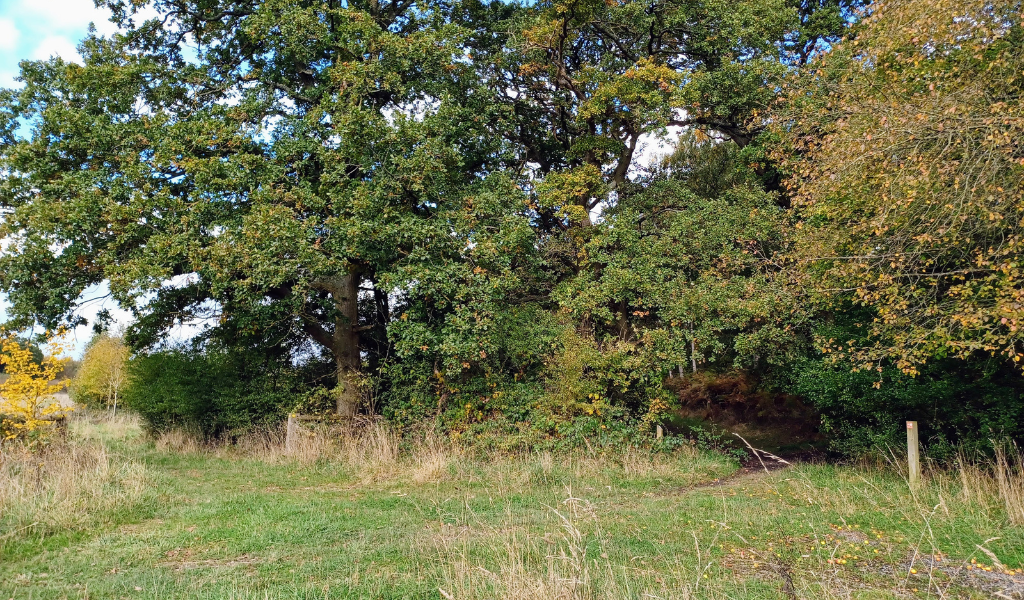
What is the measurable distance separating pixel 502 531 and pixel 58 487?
523 cm

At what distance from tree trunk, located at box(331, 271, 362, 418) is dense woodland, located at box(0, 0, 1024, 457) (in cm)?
8

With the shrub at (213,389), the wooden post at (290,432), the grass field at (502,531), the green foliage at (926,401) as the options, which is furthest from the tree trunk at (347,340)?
the green foliage at (926,401)

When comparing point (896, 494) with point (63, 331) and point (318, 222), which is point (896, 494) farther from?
point (63, 331)

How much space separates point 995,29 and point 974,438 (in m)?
5.61

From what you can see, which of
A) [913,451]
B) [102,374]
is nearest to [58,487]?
[913,451]

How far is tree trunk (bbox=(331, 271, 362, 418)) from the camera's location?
508 inches

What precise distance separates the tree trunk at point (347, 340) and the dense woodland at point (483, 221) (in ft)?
0.25

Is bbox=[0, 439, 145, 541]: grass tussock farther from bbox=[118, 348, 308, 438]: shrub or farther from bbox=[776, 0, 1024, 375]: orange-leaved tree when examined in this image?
bbox=[776, 0, 1024, 375]: orange-leaved tree

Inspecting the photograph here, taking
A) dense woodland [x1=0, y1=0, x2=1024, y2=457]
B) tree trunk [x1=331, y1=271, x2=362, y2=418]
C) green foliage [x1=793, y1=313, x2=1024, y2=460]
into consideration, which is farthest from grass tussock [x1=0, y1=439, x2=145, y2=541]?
green foliage [x1=793, y1=313, x2=1024, y2=460]

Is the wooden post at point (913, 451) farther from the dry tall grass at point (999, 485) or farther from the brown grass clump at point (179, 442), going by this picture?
the brown grass clump at point (179, 442)

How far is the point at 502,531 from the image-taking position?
602 cm

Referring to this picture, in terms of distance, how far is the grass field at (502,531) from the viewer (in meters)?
4.23

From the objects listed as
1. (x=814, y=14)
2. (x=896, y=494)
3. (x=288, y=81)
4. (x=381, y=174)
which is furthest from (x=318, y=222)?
(x=814, y=14)

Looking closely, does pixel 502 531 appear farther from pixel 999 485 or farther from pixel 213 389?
pixel 213 389
